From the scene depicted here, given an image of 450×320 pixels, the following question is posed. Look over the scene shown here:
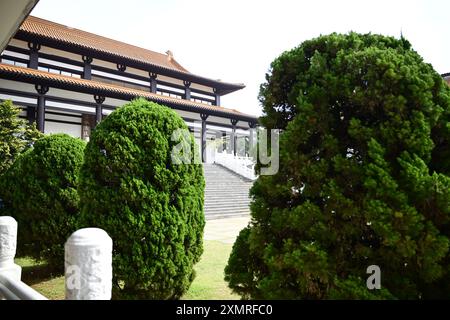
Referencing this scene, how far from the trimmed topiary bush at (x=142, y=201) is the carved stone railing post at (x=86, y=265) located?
1.56m

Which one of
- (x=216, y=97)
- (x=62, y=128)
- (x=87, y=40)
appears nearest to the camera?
(x=62, y=128)

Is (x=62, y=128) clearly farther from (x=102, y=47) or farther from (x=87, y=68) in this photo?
(x=102, y=47)

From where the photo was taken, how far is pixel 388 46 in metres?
2.37

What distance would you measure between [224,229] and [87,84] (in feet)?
31.7

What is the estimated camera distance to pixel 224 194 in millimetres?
15625

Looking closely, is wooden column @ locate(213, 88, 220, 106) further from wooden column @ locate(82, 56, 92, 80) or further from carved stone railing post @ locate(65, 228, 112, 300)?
carved stone railing post @ locate(65, 228, 112, 300)

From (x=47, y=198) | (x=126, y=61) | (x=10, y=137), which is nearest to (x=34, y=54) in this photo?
(x=126, y=61)

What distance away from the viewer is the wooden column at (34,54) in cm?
1581

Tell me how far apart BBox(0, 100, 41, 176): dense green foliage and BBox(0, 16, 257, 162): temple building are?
3.78 m

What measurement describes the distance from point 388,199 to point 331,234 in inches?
16.0

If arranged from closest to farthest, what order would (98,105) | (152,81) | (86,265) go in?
(86,265)
(98,105)
(152,81)

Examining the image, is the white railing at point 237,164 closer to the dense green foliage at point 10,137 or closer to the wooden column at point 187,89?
the wooden column at point 187,89

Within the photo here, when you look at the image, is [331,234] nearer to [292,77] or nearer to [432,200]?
[432,200]
